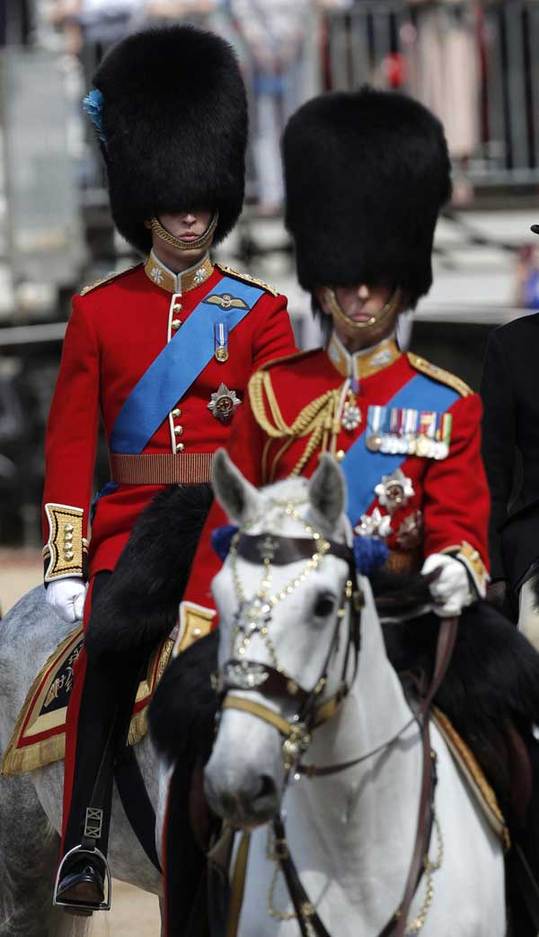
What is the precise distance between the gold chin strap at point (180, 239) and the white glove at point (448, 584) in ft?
5.12

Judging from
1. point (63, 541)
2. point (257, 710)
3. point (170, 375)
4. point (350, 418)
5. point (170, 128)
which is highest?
point (170, 128)

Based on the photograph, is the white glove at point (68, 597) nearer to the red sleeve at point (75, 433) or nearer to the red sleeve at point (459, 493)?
the red sleeve at point (75, 433)

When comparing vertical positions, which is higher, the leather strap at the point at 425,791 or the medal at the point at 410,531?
the medal at the point at 410,531

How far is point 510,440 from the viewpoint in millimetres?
5762

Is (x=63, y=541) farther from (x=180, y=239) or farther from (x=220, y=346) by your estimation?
(x=180, y=239)

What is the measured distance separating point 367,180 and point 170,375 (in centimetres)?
114

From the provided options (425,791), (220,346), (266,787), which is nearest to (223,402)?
(220,346)

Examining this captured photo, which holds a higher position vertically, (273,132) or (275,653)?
(273,132)

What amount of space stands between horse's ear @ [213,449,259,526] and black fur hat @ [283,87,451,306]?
2.57ft

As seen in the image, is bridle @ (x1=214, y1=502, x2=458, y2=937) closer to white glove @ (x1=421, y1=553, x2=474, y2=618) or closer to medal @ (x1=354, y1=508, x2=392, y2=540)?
white glove @ (x1=421, y1=553, x2=474, y2=618)

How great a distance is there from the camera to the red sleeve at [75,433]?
5.51 m

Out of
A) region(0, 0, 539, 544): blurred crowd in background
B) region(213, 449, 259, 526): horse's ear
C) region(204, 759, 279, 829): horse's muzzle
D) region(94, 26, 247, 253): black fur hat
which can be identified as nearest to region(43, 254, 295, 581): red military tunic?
region(94, 26, 247, 253): black fur hat

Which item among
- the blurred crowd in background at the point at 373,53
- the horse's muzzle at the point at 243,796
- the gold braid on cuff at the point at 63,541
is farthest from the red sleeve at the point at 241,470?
the blurred crowd in background at the point at 373,53

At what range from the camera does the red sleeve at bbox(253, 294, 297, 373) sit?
5617 millimetres
